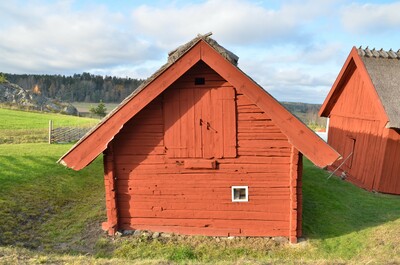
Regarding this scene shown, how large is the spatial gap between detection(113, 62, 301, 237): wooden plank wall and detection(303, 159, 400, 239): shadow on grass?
5.87ft

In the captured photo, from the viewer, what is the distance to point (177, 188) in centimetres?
954

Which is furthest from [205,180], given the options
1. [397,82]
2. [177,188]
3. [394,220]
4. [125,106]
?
[397,82]

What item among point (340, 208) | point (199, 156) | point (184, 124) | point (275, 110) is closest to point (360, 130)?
point (340, 208)

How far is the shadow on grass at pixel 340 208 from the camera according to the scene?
1028 cm

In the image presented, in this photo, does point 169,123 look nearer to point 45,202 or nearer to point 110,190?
point 110,190

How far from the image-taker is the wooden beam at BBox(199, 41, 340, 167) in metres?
8.47

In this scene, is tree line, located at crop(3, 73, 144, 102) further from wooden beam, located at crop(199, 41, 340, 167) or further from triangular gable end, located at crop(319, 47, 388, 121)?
wooden beam, located at crop(199, 41, 340, 167)

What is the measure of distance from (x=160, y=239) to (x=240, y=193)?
8.61 ft

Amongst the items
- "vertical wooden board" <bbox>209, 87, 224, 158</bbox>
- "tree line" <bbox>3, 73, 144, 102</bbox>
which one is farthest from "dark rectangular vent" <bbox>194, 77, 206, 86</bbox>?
"tree line" <bbox>3, 73, 144, 102</bbox>

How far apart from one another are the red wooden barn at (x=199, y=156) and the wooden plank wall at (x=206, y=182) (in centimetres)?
3

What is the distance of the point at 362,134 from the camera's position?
16656 mm

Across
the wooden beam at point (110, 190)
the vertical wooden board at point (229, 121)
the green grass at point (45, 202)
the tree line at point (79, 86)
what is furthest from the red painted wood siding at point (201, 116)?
the tree line at point (79, 86)

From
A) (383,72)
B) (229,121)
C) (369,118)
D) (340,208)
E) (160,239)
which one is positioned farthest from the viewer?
(369,118)

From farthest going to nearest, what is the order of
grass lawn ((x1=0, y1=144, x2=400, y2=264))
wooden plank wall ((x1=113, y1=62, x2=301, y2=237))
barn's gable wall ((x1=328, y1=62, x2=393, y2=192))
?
barn's gable wall ((x1=328, y1=62, x2=393, y2=192)) < wooden plank wall ((x1=113, y1=62, x2=301, y2=237)) < grass lawn ((x1=0, y1=144, x2=400, y2=264))
